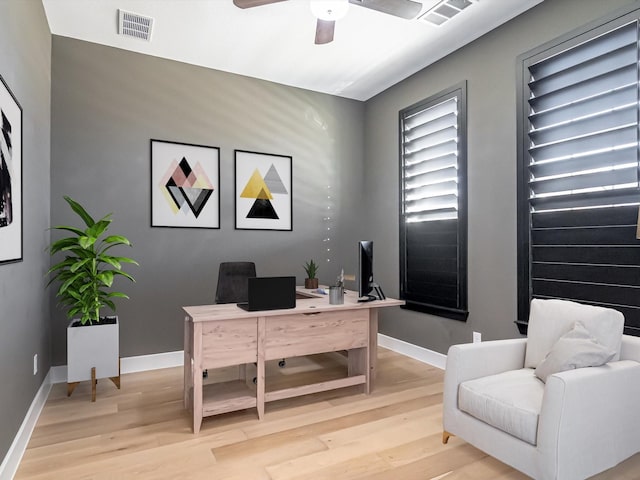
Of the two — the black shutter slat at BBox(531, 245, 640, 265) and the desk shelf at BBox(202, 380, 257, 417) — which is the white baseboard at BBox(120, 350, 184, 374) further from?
the black shutter slat at BBox(531, 245, 640, 265)

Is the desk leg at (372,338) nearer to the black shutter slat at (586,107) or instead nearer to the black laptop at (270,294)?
the black laptop at (270,294)

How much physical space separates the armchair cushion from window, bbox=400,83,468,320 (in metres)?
1.38

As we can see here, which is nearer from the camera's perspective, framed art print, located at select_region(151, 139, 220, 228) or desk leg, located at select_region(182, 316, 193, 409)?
desk leg, located at select_region(182, 316, 193, 409)

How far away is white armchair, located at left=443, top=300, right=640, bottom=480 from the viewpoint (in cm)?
→ 177

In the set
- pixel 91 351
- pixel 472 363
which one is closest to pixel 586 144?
pixel 472 363

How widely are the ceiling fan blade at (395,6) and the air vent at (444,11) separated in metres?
0.50

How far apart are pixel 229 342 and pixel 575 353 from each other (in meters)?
1.98

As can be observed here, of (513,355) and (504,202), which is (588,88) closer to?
(504,202)

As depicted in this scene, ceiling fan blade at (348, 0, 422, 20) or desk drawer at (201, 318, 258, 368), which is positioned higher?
ceiling fan blade at (348, 0, 422, 20)

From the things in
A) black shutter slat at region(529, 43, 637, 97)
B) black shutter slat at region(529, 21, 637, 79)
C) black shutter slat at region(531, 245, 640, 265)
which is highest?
black shutter slat at region(529, 21, 637, 79)

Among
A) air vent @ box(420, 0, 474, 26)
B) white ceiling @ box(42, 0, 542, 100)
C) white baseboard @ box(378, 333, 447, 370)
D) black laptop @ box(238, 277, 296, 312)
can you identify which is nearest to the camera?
black laptop @ box(238, 277, 296, 312)

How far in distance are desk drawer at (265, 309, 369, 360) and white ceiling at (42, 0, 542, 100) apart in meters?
2.35

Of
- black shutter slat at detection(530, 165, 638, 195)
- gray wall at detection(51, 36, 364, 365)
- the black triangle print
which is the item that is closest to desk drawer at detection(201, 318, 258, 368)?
gray wall at detection(51, 36, 364, 365)

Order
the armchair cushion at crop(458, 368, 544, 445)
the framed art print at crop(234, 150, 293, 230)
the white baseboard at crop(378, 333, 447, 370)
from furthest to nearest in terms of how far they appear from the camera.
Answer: the framed art print at crop(234, 150, 293, 230) → the white baseboard at crop(378, 333, 447, 370) → the armchair cushion at crop(458, 368, 544, 445)
